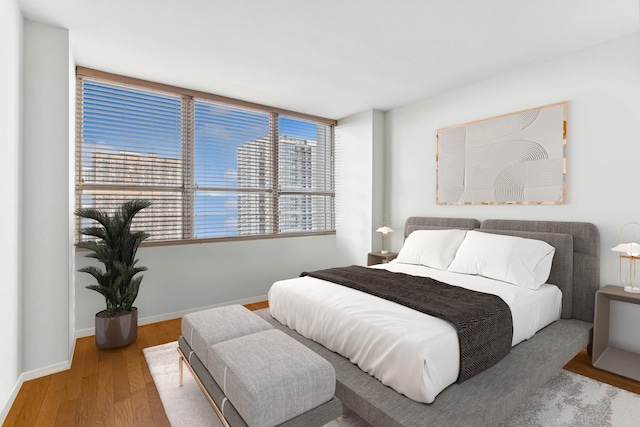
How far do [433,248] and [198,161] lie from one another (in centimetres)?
289

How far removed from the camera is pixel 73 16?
2389 mm

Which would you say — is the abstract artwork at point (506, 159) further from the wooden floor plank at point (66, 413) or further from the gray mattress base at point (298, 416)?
the wooden floor plank at point (66, 413)

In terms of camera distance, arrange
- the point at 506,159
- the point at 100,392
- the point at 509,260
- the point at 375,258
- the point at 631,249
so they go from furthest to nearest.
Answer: the point at 375,258 → the point at 506,159 → the point at 509,260 → the point at 631,249 → the point at 100,392

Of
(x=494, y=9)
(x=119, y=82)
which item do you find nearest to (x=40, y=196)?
(x=119, y=82)

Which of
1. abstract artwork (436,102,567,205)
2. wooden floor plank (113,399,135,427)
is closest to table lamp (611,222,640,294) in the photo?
abstract artwork (436,102,567,205)

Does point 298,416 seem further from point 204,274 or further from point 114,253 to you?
point 204,274

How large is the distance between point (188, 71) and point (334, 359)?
304cm

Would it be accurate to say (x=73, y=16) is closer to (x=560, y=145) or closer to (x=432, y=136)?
(x=432, y=136)

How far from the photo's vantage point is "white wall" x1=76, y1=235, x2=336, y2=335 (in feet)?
10.9

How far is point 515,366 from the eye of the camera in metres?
1.98

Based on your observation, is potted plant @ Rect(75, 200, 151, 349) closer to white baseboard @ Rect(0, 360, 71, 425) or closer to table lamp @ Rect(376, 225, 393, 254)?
white baseboard @ Rect(0, 360, 71, 425)

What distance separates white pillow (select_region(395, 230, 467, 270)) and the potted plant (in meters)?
2.77

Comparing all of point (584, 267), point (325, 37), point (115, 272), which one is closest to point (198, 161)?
point (115, 272)

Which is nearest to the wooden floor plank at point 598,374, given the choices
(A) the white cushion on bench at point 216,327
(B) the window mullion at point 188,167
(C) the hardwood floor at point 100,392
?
(C) the hardwood floor at point 100,392
